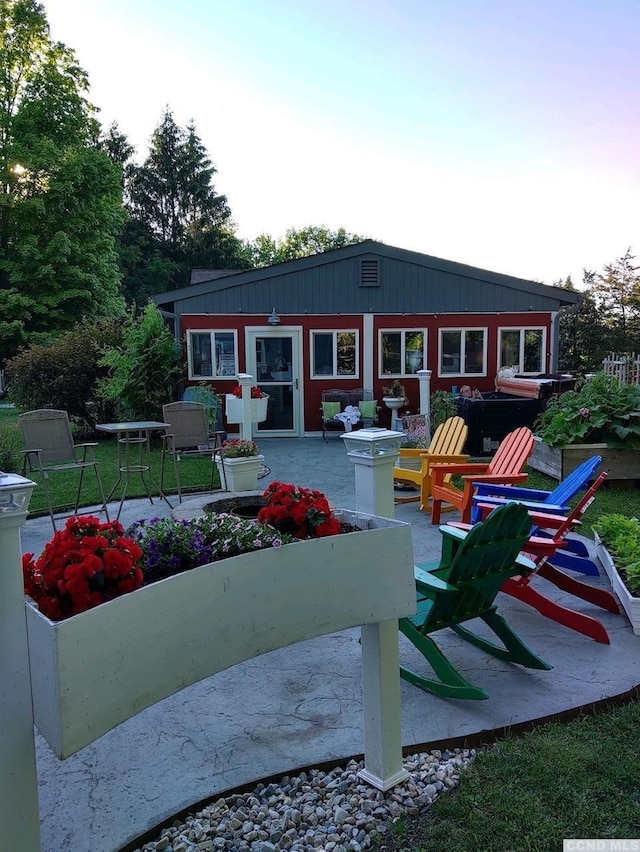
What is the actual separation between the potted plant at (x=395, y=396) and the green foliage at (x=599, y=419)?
15.1 ft

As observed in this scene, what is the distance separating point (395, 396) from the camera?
39.0 ft

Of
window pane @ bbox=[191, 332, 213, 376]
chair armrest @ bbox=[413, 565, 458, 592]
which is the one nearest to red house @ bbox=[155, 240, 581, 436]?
window pane @ bbox=[191, 332, 213, 376]

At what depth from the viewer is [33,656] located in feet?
4.44

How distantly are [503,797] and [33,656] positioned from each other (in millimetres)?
1474

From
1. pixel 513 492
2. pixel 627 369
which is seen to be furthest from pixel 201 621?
pixel 627 369

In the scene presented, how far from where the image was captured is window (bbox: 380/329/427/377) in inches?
479

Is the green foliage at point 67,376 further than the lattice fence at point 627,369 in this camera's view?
No

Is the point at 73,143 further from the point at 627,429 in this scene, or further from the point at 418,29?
the point at 627,429

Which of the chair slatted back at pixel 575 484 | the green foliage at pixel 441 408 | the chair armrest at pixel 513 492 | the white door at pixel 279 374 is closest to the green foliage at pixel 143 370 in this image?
the white door at pixel 279 374

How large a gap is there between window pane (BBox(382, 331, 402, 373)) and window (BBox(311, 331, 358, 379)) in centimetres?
56

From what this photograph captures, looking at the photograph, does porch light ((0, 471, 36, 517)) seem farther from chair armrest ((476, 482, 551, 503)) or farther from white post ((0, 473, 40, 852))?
chair armrest ((476, 482, 551, 503))

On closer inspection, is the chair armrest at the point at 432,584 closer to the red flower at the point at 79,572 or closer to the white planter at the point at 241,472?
the red flower at the point at 79,572

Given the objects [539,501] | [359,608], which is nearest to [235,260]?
[539,501]

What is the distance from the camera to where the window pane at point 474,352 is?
12230 millimetres
